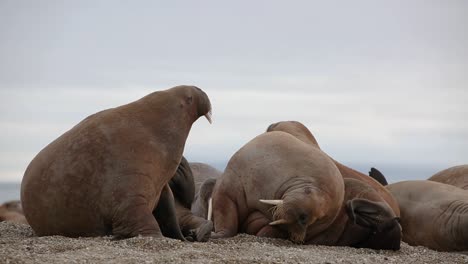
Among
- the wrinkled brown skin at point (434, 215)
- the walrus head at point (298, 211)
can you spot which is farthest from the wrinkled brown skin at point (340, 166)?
the walrus head at point (298, 211)

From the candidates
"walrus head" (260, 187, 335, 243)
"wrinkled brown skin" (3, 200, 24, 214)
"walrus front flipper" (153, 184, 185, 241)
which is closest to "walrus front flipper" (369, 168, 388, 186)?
"walrus head" (260, 187, 335, 243)

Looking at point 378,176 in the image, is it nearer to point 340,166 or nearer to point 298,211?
point 340,166

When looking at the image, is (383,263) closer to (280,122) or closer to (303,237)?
(303,237)

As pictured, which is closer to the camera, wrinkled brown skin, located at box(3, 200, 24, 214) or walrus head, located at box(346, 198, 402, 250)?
walrus head, located at box(346, 198, 402, 250)

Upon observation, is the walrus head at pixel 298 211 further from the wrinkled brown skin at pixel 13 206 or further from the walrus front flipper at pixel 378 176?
the wrinkled brown skin at pixel 13 206

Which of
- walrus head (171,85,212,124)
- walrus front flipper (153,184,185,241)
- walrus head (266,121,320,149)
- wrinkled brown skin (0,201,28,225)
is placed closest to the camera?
walrus front flipper (153,184,185,241)

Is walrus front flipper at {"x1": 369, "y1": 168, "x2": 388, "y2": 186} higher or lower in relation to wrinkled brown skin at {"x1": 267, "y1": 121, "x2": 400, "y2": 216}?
lower

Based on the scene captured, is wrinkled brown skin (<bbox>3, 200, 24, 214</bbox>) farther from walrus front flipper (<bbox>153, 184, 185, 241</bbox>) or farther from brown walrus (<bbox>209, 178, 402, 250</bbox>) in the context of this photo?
brown walrus (<bbox>209, 178, 402, 250</bbox>)

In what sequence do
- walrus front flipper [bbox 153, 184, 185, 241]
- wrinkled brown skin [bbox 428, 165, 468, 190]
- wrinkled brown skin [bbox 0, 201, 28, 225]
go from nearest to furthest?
walrus front flipper [bbox 153, 184, 185, 241]
wrinkled brown skin [bbox 428, 165, 468, 190]
wrinkled brown skin [bbox 0, 201, 28, 225]

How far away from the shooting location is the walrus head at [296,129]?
33.2ft

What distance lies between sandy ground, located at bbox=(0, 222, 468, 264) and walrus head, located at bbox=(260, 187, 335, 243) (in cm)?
15

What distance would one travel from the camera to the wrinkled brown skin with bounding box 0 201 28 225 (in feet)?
43.4

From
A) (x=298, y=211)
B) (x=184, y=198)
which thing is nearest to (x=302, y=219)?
(x=298, y=211)

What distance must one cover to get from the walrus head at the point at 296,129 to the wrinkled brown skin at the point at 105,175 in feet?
5.90
